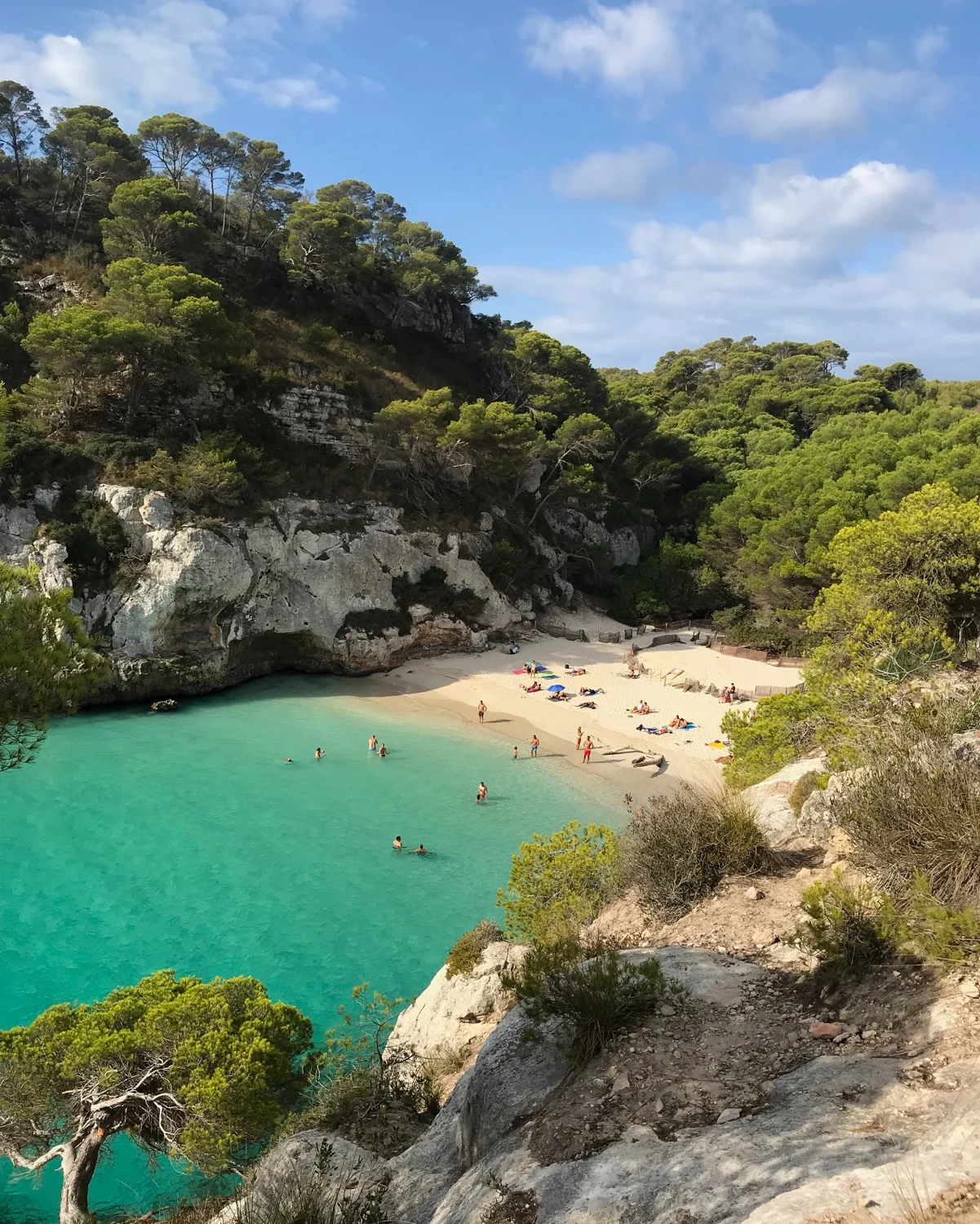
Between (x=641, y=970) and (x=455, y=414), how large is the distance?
1316 inches

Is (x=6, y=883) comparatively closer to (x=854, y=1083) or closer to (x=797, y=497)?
(x=854, y=1083)

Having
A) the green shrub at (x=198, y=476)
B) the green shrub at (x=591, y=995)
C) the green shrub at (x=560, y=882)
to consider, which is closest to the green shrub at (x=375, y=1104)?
the green shrub at (x=560, y=882)

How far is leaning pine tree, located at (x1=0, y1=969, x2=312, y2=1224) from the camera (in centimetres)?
776

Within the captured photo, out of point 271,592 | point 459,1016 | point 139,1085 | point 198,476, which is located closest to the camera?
point 139,1085

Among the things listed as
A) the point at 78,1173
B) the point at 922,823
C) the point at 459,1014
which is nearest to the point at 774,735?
the point at 459,1014

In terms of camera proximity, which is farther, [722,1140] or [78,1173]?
[78,1173]

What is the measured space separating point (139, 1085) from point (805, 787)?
9399 millimetres

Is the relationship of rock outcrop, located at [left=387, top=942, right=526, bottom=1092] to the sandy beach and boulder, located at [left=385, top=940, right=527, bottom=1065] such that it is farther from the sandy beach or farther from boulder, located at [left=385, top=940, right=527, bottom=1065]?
the sandy beach

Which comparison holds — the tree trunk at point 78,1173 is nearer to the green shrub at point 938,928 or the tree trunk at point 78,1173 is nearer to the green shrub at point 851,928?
the green shrub at point 851,928

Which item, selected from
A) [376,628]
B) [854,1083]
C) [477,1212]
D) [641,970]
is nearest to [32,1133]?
Result: [477,1212]

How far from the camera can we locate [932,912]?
189 inches

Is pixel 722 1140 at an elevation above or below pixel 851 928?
below

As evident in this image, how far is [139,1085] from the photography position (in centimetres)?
792

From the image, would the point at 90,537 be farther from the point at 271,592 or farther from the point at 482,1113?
the point at 482,1113
